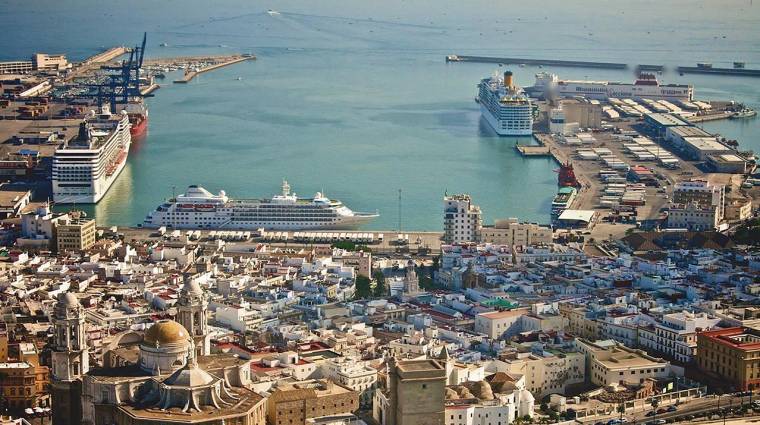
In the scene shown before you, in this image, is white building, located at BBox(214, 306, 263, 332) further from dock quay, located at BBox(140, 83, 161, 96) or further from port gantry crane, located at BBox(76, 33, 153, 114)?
Result: dock quay, located at BBox(140, 83, 161, 96)

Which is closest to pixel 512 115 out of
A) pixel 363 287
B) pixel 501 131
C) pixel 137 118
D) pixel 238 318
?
pixel 501 131

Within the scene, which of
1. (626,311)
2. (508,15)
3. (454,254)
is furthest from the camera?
(508,15)

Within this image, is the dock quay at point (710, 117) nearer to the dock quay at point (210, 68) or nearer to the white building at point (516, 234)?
the dock quay at point (210, 68)

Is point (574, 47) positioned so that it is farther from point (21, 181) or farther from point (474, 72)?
point (21, 181)

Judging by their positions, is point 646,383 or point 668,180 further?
point 668,180

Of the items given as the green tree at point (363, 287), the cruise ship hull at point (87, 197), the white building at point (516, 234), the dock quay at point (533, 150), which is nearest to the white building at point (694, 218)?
the white building at point (516, 234)

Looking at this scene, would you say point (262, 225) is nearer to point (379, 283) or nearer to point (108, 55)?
point (379, 283)

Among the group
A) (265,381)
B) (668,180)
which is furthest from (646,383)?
(668,180)
